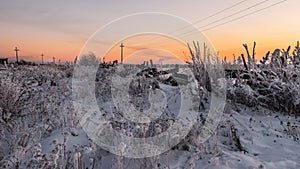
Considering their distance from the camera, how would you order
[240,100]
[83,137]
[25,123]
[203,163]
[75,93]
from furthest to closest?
[75,93] → [240,100] → [25,123] → [83,137] → [203,163]

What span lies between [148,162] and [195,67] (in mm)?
5056

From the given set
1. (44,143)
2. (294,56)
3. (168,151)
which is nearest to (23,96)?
(44,143)

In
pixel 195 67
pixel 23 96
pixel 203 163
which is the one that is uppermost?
pixel 195 67

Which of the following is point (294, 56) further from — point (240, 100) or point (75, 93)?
point (75, 93)

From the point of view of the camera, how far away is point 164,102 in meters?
6.95

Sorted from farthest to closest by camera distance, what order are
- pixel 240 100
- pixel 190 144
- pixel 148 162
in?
pixel 240 100 < pixel 190 144 < pixel 148 162

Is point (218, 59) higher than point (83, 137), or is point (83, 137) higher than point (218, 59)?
point (218, 59)

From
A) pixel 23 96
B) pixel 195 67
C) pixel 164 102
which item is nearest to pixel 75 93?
pixel 23 96

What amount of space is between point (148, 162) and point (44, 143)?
1708 mm

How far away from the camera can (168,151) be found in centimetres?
379

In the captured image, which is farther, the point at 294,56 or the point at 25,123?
the point at 294,56

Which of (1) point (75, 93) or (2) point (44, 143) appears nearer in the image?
(2) point (44, 143)

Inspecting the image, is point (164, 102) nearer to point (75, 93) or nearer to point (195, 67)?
point (195, 67)

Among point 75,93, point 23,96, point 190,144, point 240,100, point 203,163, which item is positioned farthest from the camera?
point 75,93
